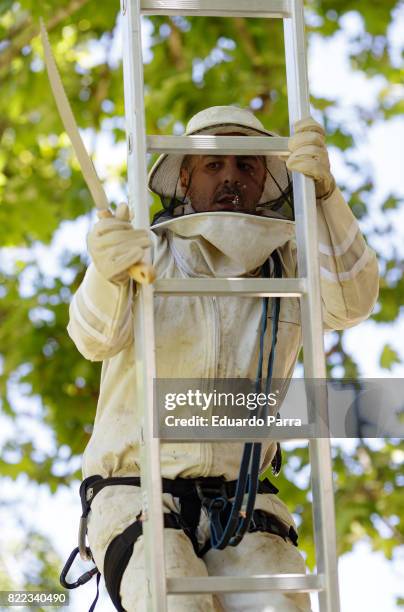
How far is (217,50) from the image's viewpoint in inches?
348

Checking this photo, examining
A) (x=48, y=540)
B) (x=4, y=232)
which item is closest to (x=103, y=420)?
(x=4, y=232)

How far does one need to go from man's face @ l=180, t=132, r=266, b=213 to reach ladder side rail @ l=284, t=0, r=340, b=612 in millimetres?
450

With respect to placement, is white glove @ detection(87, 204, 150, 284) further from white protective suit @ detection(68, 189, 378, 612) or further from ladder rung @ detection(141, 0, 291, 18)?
ladder rung @ detection(141, 0, 291, 18)

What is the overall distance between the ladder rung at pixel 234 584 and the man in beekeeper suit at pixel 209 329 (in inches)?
6.1

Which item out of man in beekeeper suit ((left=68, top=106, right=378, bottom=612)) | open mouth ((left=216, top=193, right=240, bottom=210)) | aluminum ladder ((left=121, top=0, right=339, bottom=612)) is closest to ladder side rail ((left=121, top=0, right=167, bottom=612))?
aluminum ladder ((left=121, top=0, right=339, bottom=612))

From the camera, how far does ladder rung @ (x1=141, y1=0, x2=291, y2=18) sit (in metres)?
3.55

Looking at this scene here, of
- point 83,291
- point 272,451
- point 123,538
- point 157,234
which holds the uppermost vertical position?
point 157,234

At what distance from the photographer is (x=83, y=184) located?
890cm

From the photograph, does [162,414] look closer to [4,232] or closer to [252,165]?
[252,165]

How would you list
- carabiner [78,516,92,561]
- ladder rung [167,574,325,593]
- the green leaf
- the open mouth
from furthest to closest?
the green leaf → the open mouth → carabiner [78,516,92,561] → ladder rung [167,574,325,593]

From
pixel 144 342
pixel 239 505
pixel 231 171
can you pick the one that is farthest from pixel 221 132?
pixel 239 505

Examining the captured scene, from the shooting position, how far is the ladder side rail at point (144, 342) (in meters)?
3.20

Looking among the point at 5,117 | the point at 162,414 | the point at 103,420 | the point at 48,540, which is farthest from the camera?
the point at 48,540

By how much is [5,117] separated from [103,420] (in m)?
6.04
